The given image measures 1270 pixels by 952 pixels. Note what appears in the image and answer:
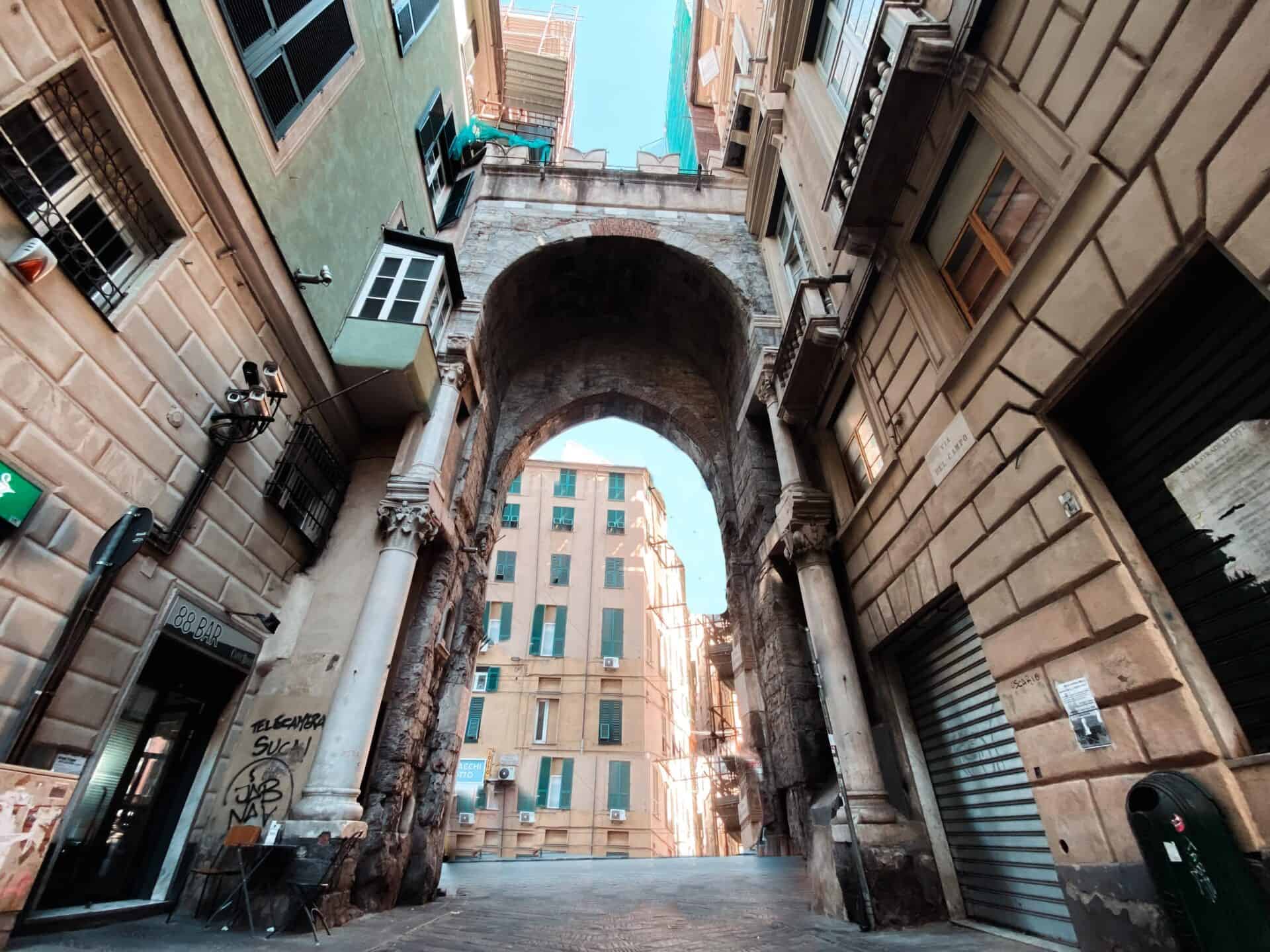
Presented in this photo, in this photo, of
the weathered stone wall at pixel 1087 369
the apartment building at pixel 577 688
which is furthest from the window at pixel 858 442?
the apartment building at pixel 577 688

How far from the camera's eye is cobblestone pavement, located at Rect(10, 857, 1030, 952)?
4.10 m

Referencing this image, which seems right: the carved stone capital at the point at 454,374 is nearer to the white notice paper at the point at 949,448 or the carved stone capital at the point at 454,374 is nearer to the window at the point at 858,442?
the window at the point at 858,442

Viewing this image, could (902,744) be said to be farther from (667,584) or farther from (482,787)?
(667,584)

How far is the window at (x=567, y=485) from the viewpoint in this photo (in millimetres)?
25875

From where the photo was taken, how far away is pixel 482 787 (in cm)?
1881

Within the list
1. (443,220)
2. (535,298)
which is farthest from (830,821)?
(443,220)

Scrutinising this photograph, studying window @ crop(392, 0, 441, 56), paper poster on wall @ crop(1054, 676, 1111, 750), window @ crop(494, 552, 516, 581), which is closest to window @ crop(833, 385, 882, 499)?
paper poster on wall @ crop(1054, 676, 1111, 750)

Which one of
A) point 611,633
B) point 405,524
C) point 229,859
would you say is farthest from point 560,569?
point 229,859

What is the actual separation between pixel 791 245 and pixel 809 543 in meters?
6.29

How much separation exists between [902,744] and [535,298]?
11381mm

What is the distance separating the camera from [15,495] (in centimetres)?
374

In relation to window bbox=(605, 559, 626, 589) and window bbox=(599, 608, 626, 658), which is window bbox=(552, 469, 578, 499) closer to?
window bbox=(605, 559, 626, 589)

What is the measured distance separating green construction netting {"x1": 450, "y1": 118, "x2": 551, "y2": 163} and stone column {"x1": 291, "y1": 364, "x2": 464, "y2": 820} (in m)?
7.15

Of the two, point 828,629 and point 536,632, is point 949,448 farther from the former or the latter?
point 536,632
